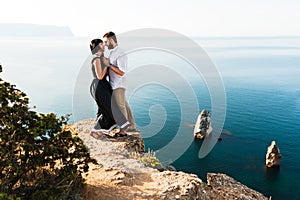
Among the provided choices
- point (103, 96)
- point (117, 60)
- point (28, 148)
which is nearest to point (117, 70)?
point (117, 60)

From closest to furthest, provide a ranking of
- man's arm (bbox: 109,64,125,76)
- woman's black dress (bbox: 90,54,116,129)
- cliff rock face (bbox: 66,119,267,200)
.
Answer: cliff rock face (bbox: 66,119,267,200)
man's arm (bbox: 109,64,125,76)
woman's black dress (bbox: 90,54,116,129)

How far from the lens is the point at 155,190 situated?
819cm

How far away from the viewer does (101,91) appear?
1144 cm

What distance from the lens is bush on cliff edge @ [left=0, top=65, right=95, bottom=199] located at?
21.8 feet

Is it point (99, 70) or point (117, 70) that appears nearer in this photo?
point (99, 70)

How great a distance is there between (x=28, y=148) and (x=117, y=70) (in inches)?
198

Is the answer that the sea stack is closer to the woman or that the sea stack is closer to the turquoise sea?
the turquoise sea

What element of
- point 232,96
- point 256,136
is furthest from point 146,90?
point 256,136

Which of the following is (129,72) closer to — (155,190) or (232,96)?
(155,190)

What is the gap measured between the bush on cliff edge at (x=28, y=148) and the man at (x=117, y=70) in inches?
161

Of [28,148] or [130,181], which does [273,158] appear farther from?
[28,148]

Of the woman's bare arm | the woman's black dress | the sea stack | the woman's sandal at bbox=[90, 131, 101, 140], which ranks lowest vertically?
the sea stack

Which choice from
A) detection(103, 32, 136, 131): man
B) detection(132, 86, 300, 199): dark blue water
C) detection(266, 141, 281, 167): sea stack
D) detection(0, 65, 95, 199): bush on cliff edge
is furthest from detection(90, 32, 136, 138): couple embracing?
detection(266, 141, 281, 167): sea stack

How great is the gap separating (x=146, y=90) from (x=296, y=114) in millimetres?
35066
